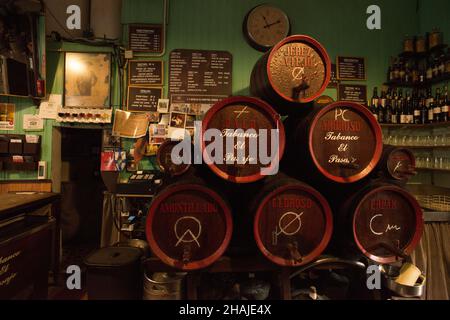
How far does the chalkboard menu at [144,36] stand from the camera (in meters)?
3.63

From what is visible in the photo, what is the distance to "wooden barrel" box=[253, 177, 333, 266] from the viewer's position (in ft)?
4.11

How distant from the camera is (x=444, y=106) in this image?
134 inches

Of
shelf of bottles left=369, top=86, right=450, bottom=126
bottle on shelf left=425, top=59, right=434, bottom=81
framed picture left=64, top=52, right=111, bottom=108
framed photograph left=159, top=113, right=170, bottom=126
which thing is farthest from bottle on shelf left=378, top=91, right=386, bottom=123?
framed picture left=64, top=52, right=111, bottom=108

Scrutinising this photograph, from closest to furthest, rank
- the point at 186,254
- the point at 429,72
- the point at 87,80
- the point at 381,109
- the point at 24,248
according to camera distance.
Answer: the point at 186,254
the point at 24,248
the point at 87,80
the point at 429,72
the point at 381,109

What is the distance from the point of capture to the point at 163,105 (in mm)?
3658

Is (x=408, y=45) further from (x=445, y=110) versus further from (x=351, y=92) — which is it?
(x=445, y=110)

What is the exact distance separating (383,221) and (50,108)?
13.7 ft

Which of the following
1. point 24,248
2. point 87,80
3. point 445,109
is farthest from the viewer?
point 87,80

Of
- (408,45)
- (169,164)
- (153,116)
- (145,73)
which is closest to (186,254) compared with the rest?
(169,164)

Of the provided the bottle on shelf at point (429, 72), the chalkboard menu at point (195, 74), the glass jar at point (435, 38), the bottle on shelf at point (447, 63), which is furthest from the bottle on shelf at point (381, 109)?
the chalkboard menu at point (195, 74)

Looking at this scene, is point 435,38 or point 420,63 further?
point 420,63

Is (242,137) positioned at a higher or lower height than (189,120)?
lower
